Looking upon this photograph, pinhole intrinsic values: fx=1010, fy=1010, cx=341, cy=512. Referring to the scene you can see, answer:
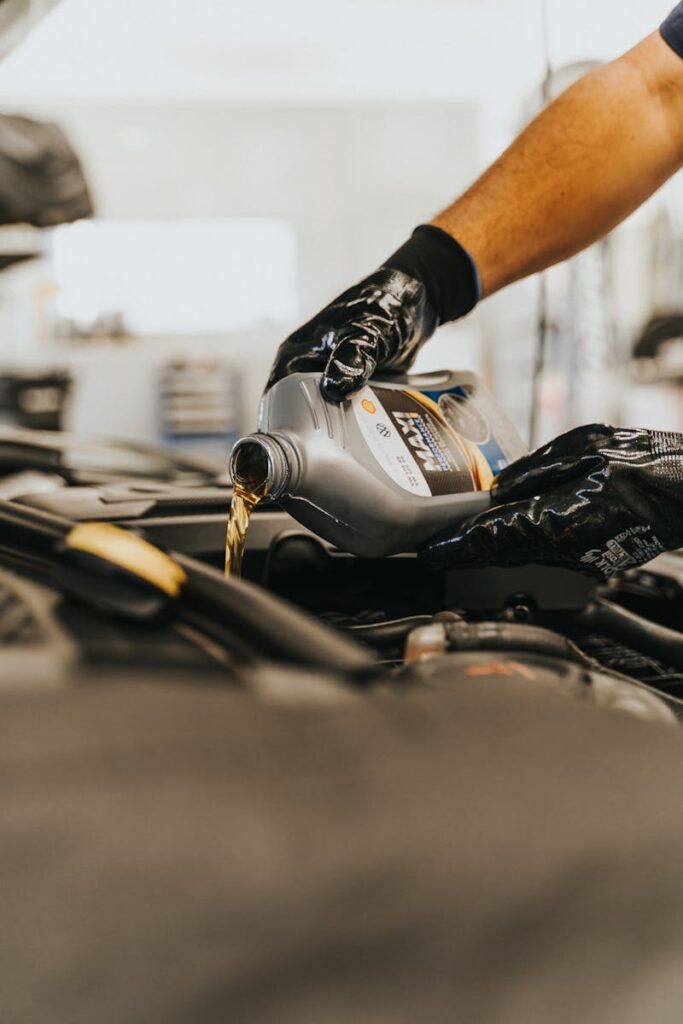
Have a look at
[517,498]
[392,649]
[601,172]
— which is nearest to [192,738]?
[392,649]

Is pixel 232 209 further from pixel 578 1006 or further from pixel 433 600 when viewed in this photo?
pixel 578 1006

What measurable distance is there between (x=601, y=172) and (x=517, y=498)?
349 mm

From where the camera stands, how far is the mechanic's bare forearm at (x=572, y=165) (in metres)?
0.86

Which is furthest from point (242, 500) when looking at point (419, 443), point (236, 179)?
point (236, 179)

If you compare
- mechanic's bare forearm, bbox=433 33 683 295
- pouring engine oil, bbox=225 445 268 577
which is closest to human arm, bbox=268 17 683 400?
mechanic's bare forearm, bbox=433 33 683 295

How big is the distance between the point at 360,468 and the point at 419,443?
0.08 meters

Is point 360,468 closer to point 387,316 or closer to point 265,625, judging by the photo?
point 387,316

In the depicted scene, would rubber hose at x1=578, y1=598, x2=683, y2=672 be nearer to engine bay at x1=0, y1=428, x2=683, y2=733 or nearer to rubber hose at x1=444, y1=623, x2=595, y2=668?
engine bay at x1=0, y1=428, x2=683, y2=733

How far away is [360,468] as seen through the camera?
0.69m

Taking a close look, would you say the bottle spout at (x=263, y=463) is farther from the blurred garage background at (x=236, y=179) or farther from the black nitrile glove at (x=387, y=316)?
the blurred garage background at (x=236, y=179)

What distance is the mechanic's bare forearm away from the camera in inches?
34.0

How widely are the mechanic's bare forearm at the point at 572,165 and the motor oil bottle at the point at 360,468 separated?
7.2 inches

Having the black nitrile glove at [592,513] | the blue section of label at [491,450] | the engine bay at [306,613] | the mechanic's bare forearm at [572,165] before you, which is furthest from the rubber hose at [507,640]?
the mechanic's bare forearm at [572,165]

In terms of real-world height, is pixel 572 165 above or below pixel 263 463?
above
